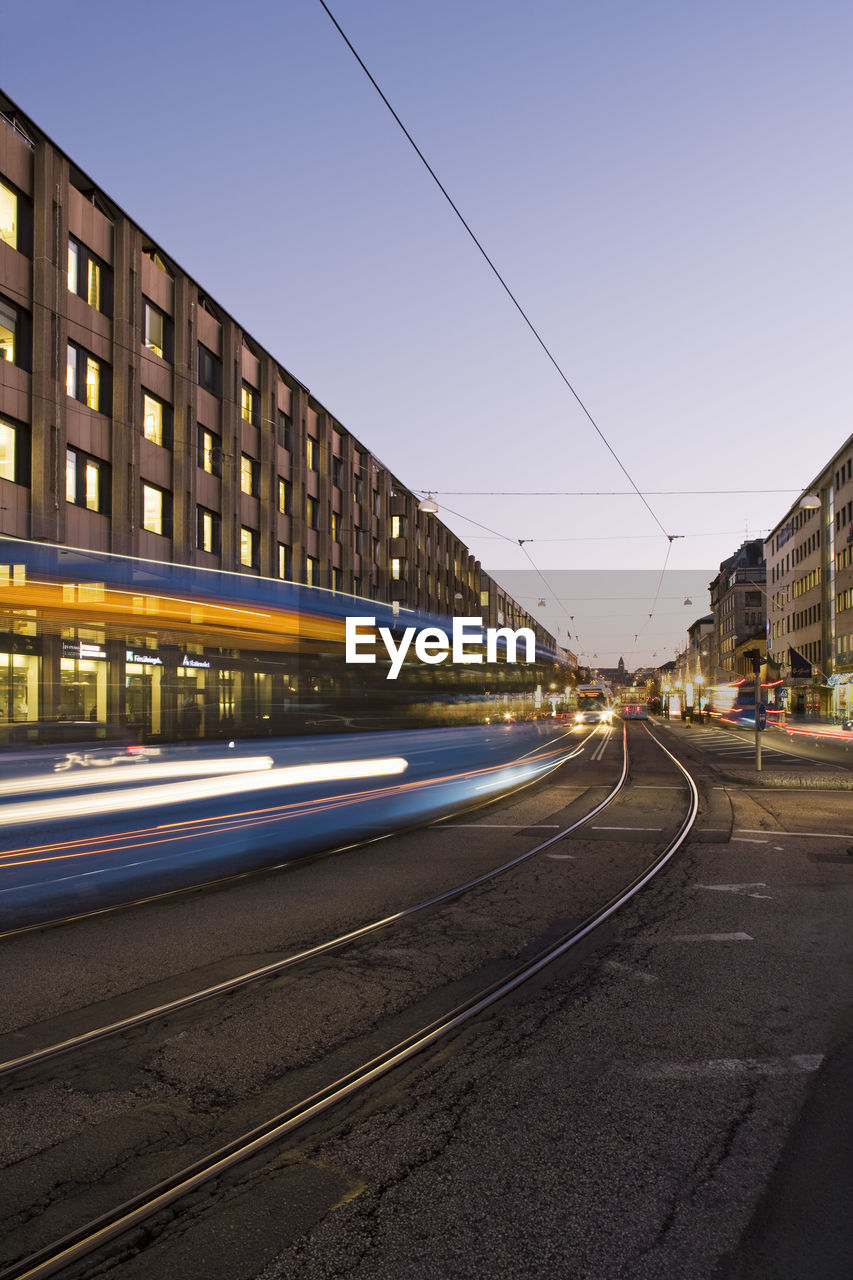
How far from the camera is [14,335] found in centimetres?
2391

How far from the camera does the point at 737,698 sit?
231 ft

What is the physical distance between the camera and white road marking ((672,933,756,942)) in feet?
23.7

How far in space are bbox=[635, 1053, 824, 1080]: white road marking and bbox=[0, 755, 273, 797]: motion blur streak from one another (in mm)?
7453

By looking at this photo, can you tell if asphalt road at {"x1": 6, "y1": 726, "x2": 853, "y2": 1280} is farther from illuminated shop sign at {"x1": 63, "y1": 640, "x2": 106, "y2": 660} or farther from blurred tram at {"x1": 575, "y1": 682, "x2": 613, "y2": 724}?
blurred tram at {"x1": 575, "y1": 682, "x2": 613, "y2": 724}

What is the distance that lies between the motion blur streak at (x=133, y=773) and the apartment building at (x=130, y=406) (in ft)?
4.08

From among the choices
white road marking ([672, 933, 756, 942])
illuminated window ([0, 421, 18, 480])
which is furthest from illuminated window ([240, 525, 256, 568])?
white road marking ([672, 933, 756, 942])

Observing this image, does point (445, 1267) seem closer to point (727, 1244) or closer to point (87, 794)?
point (727, 1244)

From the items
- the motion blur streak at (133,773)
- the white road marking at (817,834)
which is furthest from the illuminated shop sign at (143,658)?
the white road marking at (817,834)

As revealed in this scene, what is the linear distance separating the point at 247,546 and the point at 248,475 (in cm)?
296

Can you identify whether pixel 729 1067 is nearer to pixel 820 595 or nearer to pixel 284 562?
pixel 284 562

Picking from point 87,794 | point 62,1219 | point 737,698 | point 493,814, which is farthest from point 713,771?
point 737,698

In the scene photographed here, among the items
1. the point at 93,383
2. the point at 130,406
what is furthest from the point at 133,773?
the point at 130,406

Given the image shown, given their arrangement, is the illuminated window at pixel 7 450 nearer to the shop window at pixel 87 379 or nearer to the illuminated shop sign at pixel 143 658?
the shop window at pixel 87 379

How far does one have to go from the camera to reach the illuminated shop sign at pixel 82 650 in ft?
30.9
